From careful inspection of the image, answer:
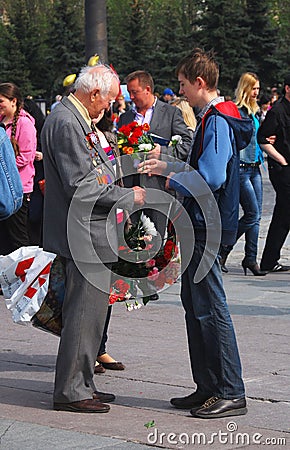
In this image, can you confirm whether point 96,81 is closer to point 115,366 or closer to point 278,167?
point 115,366

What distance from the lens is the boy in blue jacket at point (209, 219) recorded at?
5484 mm

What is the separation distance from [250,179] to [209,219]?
5159 mm

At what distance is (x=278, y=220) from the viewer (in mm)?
10945

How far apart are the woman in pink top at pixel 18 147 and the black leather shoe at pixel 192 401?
451 cm

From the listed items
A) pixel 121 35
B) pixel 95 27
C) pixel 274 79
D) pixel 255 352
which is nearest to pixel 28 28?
pixel 121 35

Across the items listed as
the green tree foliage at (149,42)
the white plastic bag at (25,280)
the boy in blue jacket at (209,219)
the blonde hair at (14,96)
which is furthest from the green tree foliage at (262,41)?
the boy in blue jacket at (209,219)

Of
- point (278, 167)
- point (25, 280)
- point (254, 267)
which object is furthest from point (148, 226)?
point (278, 167)

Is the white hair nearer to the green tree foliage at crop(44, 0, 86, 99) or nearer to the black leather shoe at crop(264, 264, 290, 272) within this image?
the black leather shoe at crop(264, 264, 290, 272)

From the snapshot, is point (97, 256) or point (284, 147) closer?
point (97, 256)

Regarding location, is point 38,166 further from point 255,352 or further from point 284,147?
point 255,352

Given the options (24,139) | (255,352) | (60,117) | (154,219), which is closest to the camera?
(60,117)

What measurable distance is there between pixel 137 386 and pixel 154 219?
1083mm

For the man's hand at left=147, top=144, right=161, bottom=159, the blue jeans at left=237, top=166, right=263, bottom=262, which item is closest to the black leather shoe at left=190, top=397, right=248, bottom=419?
the man's hand at left=147, top=144, right=161, bottom=159

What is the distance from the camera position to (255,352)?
717cm
